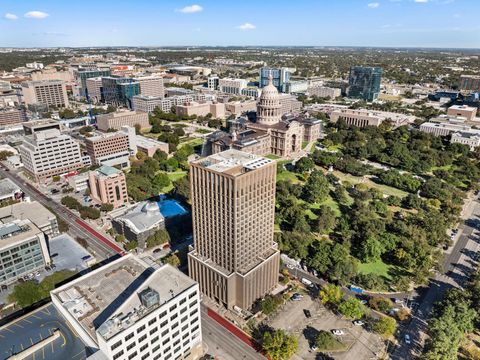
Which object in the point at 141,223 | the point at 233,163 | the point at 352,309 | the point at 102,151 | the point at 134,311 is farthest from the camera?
the point at 102,151

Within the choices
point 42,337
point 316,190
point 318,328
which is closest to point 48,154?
point 42,337

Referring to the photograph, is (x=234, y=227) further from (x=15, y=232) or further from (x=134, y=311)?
(x=15, y=232)

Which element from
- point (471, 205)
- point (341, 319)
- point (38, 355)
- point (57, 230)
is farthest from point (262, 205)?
point (471, 205)

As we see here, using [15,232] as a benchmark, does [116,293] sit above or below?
above

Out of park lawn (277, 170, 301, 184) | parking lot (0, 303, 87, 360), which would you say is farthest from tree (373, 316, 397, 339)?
park lawn (277, 170, 301, 184)

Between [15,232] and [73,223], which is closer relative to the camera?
[15,232]

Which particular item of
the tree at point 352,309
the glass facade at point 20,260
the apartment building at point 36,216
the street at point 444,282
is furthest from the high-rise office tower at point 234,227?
the apartment building at point 36,216

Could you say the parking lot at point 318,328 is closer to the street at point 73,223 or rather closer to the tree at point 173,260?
the tree at point 173,260

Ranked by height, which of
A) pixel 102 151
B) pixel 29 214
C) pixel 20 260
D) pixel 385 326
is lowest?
pixel 385 326
